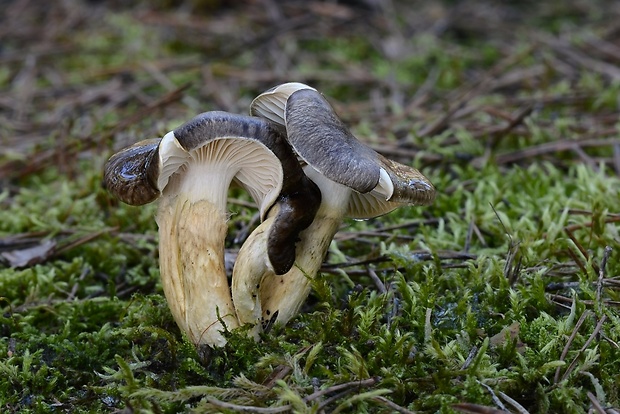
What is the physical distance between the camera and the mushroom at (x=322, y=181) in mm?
2049

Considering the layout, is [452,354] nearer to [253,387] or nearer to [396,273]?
[396,273]

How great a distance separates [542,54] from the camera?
20.2 feet

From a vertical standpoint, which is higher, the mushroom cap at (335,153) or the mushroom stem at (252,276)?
the mushroom cap at (335,153)

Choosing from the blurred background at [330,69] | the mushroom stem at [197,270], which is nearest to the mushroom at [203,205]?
the mushroom stem at [197,270]

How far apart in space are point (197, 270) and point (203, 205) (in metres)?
0.25

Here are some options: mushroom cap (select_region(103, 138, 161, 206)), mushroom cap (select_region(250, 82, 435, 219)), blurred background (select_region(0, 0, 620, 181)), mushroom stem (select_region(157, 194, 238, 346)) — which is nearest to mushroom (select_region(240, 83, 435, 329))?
mushroom cap (select_region(250, 82, 435, 219))

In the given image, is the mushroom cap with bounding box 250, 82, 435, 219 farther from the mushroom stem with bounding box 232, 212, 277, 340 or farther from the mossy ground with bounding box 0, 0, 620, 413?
the mossy ground with bounding box 0, 0, 620, 413

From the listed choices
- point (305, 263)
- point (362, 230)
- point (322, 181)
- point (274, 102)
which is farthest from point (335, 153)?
point (362, 230)

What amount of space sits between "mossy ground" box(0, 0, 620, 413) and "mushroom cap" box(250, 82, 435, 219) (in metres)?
0.48

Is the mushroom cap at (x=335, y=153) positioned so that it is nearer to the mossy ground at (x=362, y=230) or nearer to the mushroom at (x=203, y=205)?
the mushroom at (x=203, y=205)

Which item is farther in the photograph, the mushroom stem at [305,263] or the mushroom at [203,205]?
the mushroom stem at [305,263]

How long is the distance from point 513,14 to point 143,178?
6482mm

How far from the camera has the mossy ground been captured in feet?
7.00

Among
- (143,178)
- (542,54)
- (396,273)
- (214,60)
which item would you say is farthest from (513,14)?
(143,178)
